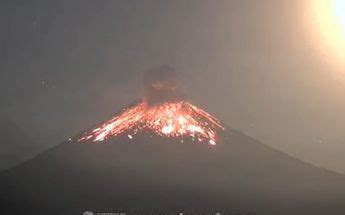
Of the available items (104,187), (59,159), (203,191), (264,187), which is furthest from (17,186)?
(264,187)

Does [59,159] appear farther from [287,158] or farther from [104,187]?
[287,158]

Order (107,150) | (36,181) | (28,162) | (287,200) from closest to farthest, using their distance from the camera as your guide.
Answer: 1. (287,200)
2. (36,181)
3. (107,150)
4. (28,162)

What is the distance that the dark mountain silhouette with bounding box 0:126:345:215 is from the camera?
83625 mm

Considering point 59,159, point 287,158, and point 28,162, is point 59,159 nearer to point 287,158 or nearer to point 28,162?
point 28,162

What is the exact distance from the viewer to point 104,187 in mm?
94625

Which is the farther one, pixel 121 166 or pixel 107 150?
pixel 107 150

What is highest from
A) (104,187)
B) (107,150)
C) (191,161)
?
(107,150)

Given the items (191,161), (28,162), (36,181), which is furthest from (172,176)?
(28,162)

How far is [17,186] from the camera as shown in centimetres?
9712

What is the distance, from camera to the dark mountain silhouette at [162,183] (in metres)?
83.6

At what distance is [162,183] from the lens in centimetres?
9581

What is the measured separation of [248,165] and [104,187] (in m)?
42.5

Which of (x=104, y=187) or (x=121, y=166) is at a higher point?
(x=121, y=166)

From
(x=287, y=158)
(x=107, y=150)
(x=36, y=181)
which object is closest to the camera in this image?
(x=36, y=181)
